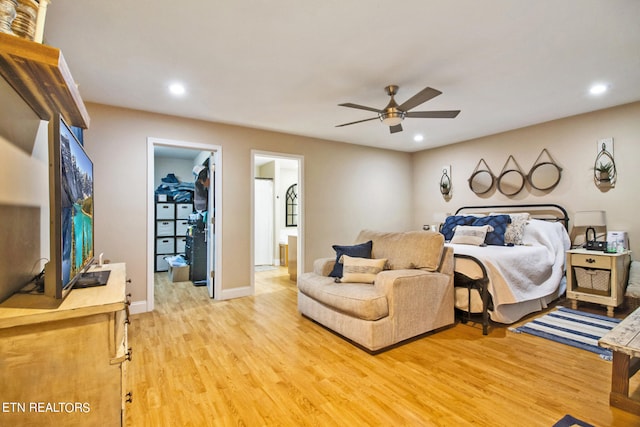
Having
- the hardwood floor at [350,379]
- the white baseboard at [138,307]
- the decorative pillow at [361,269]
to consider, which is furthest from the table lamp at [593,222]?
the white baseboard at [138,307]

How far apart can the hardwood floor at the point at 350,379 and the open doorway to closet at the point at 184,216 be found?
1.23 meters

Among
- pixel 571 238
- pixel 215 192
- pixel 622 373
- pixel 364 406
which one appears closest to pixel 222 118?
pixel 215 192

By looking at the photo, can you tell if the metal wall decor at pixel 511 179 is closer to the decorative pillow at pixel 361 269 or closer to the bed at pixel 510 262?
the bed at pixel 510 262

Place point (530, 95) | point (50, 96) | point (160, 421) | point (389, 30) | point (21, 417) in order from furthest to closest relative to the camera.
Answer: point (530, 95) < point (389, 30) < point (160, 421) < point (50, 96) < point (21, 417)

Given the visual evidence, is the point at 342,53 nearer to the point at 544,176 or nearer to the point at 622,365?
the point at 622,365

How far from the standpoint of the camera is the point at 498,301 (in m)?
2.95

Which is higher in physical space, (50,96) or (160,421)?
(50,96)

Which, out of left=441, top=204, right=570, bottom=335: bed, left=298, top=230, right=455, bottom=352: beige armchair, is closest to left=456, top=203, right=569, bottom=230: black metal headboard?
left=441, top=204, right=570, bottom=335: bed

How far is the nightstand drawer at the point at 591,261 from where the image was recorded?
3.35 meters

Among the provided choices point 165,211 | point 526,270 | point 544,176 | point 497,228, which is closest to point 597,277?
point 526,270

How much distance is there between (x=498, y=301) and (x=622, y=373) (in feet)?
3.85

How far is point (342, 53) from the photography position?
8.05ft

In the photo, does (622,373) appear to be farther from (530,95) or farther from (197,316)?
(197,316)

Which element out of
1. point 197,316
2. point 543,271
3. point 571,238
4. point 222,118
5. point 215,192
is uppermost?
point 222,118
